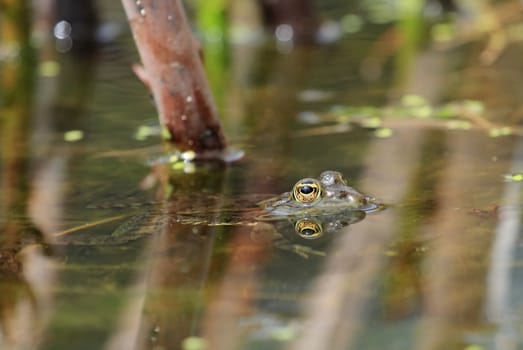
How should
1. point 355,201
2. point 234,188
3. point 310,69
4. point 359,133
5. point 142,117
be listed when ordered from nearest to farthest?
1. point 355,201
2. point 234,188
3. point 359,133
4. point 142,117
5. point 310,69

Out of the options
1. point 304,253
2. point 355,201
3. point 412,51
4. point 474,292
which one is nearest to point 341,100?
point 412,51

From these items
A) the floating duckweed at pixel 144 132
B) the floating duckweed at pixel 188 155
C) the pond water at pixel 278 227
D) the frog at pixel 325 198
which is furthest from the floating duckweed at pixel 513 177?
the floating duckweed at pixel 144 132

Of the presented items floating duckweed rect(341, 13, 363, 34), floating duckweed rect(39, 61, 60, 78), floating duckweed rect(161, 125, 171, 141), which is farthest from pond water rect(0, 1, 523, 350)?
floating duckweed rect(341, 13, 363, 34)

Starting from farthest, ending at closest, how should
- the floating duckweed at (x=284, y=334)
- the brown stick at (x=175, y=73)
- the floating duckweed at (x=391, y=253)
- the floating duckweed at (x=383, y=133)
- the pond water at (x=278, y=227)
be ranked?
the floating duckweed at (x=383, y=133), the brown stick at (x=175, y=73), the floating duckweed at (x=391, y=253), the pond water at (x=278, y=227), the floating duckweed at (x=284, y=334)

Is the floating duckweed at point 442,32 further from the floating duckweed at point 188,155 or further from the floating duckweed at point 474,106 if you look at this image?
the floating duckweed at point 188,155

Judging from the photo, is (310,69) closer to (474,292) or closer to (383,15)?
(383,15)

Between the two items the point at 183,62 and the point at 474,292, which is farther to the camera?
the point at 183,62
